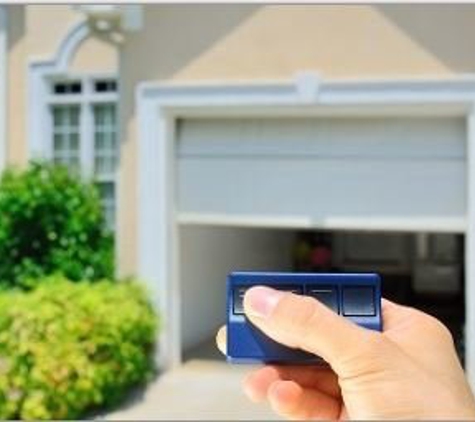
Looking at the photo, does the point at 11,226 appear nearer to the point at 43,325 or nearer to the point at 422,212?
the point at 43,325

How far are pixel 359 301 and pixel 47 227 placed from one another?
2583 mm

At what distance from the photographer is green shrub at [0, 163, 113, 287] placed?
3.04 metres

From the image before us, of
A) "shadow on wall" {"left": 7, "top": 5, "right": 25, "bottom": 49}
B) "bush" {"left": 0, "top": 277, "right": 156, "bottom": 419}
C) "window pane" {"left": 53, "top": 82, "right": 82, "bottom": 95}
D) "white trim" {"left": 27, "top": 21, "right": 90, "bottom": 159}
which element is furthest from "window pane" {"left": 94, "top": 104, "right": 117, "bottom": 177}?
"bush" {"left": 0, "top": 277, "right": 156, "bottom": 419}

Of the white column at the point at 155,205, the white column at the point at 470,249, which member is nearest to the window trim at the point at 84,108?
the white column at the point at 155,205

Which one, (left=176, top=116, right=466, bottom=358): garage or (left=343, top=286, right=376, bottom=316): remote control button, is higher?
(left=176, top=116, right=466, bottom=358): garage

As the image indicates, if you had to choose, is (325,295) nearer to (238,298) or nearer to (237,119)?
(238,298)

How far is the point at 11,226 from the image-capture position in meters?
3.06

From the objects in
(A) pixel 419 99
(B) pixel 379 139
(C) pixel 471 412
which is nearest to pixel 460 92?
(A) pixel 419 99

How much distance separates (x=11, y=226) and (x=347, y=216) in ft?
4.78

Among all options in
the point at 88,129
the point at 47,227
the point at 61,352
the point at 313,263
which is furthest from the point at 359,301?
the point at 313,263

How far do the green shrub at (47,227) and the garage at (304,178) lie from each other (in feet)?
1.44

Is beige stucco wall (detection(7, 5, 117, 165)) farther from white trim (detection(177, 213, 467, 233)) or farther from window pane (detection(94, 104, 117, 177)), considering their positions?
white trim (detection(177, 213, 467, 233))

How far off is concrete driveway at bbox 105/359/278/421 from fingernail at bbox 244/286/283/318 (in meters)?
2.04

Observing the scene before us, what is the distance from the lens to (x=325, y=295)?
0.70m
